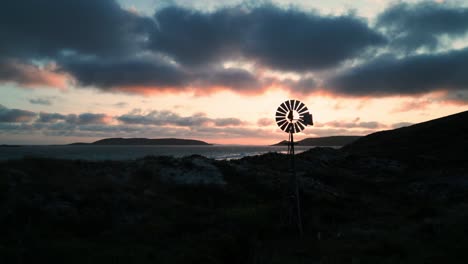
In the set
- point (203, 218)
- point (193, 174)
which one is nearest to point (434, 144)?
point (193, 174)

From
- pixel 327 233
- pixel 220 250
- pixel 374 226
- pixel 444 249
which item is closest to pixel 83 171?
pixel 220 250

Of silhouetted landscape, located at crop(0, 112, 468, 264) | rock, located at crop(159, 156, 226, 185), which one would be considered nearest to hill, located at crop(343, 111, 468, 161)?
silhouetted landscape, located at crop(0, 112, 468, 264)

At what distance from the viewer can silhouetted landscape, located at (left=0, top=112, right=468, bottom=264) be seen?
479 inches

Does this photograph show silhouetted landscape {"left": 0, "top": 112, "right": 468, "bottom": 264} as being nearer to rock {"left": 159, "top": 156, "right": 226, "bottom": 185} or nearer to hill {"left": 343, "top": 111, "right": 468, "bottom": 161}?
rock {"left": 159, "top": 156, "right": 226, "bottom": 185}

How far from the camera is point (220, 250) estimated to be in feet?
40.0

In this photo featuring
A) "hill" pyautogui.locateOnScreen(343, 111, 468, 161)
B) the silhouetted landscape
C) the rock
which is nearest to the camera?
the silhouetted landscape

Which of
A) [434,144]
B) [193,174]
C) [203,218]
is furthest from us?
[434,144]

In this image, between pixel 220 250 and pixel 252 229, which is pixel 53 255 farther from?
pixel 252 229

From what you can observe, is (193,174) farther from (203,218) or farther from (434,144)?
(434,144)

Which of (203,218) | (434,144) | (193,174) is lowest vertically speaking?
(203,218)

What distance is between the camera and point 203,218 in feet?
55.9

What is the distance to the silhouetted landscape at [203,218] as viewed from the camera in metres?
12.2

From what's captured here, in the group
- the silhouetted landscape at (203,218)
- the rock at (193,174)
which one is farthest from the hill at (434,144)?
the rock at (193,174)

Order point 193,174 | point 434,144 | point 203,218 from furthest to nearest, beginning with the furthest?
point 434,144
point 193,174
point 203,218
